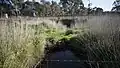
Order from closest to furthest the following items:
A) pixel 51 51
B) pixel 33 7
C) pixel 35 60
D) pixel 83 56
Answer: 1. pixel 35 60
2. pixel 83 56
3. pixel 51 51
4. pixel 33 7

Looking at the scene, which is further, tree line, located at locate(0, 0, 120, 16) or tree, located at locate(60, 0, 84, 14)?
tree, located at locate(60, 0, 84, 14)

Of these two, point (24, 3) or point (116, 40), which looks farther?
point (24, 3)

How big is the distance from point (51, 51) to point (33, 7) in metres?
25.2

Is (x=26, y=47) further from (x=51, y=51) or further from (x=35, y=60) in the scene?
(x=51, y=51)

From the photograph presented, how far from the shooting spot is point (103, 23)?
6.52m

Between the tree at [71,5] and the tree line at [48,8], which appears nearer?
the tree line at [48,8]

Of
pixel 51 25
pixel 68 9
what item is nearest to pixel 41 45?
pixel 51 25

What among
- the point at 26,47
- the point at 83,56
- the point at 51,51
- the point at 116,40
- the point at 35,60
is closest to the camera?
the point at 116,40

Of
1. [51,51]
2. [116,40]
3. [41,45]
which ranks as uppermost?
[116,40]

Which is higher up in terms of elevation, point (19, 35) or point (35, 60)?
point (19, 35)

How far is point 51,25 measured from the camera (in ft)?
46.0

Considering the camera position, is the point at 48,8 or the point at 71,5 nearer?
the point at 48,8

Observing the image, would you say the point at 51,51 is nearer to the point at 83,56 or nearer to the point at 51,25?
the point at 83,56

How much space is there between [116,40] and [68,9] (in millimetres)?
32379
